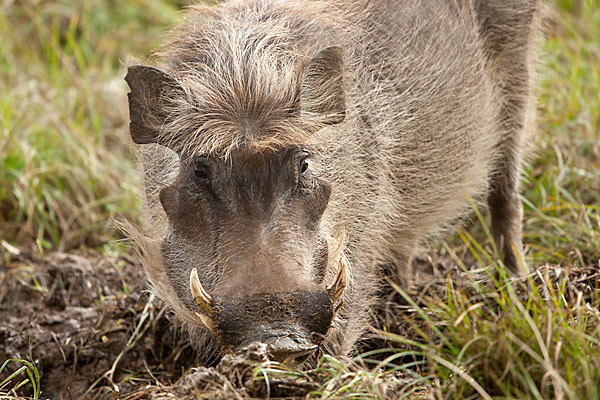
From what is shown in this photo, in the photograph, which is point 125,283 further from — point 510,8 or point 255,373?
point 510,8

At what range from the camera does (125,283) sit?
3.87 metres

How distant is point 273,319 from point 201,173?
62 centimetres

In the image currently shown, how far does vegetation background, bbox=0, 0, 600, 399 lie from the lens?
222 cm

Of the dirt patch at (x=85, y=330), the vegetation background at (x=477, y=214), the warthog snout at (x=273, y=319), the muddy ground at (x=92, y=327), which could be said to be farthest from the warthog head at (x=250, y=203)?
the dirt patch at (x=85, y=330)

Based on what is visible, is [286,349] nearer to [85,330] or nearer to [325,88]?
[325,88]

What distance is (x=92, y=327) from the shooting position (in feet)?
11.5

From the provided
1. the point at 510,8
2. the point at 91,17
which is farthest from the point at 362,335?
the point at 91,17

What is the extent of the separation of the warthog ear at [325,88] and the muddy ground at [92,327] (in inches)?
33.0

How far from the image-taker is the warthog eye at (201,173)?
2.76m

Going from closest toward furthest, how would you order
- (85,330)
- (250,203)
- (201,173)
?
(250,203), (201,173), (85,330)

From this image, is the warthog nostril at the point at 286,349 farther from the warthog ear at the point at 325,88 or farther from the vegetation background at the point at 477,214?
the warthog ear at the point at 325,88

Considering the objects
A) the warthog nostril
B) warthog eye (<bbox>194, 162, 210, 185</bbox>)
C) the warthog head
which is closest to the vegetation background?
the warthog nostril

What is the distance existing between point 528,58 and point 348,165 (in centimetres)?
147

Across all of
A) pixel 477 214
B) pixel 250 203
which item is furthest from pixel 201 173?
pixel 477 214
